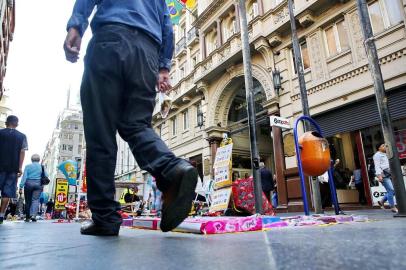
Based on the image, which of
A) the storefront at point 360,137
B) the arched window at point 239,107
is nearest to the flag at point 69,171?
the arched window at point 239,107

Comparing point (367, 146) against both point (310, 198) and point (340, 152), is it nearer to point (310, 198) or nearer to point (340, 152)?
point (340, 152)

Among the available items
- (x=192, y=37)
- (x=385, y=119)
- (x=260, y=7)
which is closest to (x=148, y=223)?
(x=385, y=119)

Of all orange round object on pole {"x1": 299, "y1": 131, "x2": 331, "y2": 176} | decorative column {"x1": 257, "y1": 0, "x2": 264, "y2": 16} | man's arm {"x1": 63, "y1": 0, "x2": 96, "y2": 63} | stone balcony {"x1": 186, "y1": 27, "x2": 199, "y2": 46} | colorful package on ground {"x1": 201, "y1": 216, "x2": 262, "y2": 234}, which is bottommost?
colorful package on ground {"x1": 201, "y1": 216, "x2": 262, "y2": 234}

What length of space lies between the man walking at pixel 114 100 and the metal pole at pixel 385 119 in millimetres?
3539

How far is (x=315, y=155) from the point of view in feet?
11.9

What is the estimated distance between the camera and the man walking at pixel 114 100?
1.67 metres

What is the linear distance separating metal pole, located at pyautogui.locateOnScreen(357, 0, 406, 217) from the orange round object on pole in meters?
1.07

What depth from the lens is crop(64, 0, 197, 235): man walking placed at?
1.67 meters

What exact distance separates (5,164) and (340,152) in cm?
1018

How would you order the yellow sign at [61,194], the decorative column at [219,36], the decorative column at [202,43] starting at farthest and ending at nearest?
the decorative column at [202,43]
the decorative column at [219,36]
the yellow sign at [61,194]

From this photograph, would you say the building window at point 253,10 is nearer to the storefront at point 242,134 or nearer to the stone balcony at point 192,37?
the storefront at point 242,134

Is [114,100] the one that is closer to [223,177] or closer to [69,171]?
[223,177]

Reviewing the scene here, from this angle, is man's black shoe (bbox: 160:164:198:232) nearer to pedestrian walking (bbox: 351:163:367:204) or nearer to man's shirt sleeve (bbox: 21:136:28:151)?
man's shirt sleeve (bbox: 21:136:28:151)

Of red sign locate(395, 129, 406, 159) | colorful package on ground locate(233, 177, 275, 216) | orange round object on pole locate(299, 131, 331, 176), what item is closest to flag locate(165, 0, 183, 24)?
colorful package on ground locate(233, 177, 275, 216)
